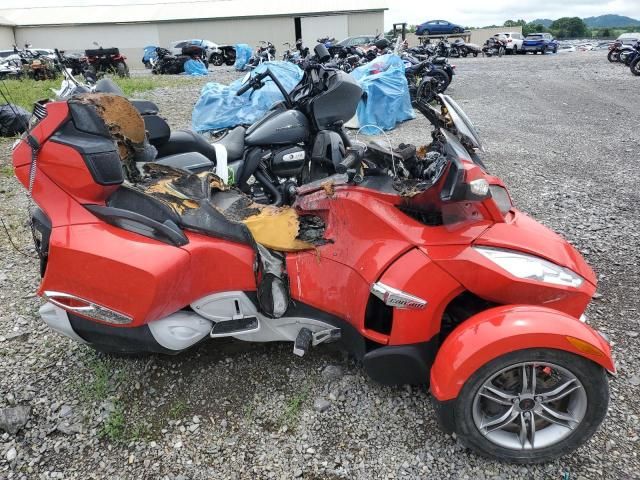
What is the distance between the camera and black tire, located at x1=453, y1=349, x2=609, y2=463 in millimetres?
1907

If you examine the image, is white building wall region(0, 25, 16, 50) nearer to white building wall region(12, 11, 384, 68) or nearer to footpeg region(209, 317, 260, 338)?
white building wall region(12, 11, 384, 68)

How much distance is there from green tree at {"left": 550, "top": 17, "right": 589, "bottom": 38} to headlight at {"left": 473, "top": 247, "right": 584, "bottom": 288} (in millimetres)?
73067

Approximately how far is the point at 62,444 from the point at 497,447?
1980mm

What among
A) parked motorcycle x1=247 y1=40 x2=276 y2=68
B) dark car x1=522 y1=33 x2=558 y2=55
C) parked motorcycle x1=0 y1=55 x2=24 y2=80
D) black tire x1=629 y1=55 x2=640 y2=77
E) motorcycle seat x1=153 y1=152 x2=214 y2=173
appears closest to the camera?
motorcycle seat x1=153 y1=152 x2=214 y2=173

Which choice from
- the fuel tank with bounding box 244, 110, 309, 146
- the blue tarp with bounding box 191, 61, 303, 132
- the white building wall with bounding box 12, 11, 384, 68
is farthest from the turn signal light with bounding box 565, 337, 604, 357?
the white building wall with bounding box 12, 11, 384, 68

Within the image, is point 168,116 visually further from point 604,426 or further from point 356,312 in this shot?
point 604,426

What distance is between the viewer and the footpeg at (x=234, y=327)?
244cm

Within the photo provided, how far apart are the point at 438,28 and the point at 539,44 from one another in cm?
1007

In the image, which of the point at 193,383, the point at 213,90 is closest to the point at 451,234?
the point at 193,383

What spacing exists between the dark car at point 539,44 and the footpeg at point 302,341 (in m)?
32.0

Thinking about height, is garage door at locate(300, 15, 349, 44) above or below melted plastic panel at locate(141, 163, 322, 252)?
above

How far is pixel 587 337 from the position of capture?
1890mm

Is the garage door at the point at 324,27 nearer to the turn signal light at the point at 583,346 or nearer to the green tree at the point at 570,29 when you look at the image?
the green tree at the point at 570,29

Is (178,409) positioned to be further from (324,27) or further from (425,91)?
(324,27)
